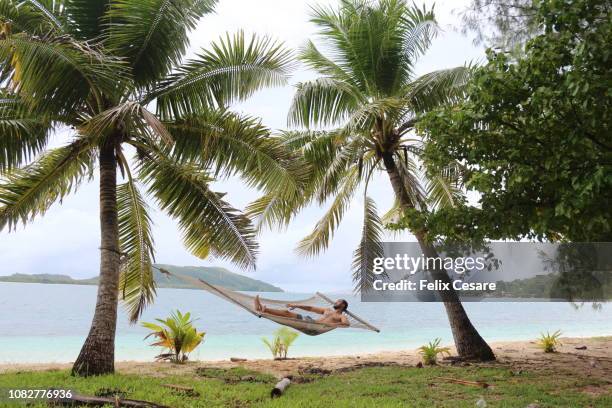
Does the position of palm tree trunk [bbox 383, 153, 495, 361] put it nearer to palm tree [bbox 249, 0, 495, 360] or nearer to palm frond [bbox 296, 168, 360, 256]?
palm tree [bbox 249, 0, 495, 360]

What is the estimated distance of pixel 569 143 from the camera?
4375 millimetres

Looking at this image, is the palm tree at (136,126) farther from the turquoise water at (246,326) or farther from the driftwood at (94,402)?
the turquoise water at (246,326)

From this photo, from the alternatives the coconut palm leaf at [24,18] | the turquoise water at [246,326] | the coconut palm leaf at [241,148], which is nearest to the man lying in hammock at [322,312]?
the coconut palm leaf at [241,148]

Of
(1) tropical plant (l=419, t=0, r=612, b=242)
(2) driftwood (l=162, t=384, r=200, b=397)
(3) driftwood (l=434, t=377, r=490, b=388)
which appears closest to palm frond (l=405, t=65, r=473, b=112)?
Result: (1) tropical plant (l=419, t=0, r=612, b=242)

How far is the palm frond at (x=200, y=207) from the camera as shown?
6.49 m

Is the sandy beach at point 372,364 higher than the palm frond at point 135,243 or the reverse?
the reverse

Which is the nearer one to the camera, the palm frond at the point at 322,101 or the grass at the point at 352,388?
the grass at the point at 352,388

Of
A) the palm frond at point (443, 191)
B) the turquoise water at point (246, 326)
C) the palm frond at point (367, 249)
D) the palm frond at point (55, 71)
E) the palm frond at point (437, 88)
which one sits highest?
the palm frond at point (437, 88)

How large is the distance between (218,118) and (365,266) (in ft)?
10.8

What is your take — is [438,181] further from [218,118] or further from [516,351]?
[218,118]

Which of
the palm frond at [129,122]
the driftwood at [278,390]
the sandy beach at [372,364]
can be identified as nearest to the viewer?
the palm frond at [129,122]

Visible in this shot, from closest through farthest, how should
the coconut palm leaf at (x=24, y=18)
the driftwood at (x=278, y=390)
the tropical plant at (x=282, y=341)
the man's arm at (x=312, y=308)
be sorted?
the driftwood at (x=278, y=390) → the coconut palm leaf at (x=24, y=18) → the man's arm at (x=312, y=308) → the tropical plant at (x=282, y=341)

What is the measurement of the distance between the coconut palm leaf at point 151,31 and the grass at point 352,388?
11.2ft

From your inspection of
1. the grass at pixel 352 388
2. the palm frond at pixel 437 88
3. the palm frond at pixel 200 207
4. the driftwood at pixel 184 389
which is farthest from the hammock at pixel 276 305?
the palm frond at pixel 437 88
